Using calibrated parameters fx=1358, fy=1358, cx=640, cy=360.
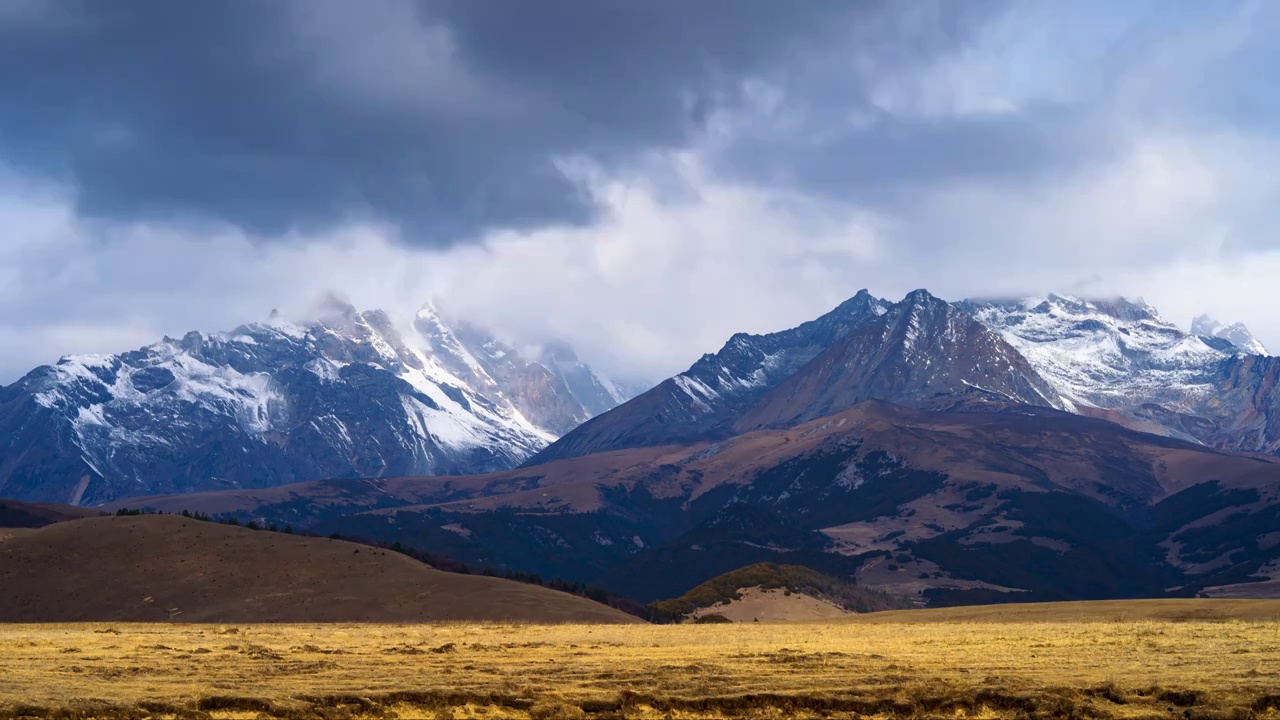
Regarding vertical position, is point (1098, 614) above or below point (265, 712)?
above

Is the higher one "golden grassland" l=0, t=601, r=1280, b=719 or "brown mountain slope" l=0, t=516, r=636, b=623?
"brown mountain slope" l=0, t=516, r=636, b=623

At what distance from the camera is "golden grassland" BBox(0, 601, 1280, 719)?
5622cm

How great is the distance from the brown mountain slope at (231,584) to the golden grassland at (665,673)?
55.4 metres

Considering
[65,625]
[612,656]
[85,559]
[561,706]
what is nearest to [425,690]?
[561,706]

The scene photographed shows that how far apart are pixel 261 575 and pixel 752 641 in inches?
3913

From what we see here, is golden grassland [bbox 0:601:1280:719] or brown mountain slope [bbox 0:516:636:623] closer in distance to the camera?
golden grassland [bbox 0:601:1280:719]

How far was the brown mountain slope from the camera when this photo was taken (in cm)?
16012

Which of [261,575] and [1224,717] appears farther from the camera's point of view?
[261,575]

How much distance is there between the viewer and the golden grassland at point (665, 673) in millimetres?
56219

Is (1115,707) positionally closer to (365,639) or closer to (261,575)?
(365,639)

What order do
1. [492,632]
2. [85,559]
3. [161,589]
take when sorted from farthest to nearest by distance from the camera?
[85,559] < [161,589] < [492,632]

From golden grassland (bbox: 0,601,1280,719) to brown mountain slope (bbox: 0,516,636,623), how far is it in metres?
55.4

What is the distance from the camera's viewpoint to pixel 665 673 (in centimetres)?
6812

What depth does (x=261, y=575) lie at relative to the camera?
582 ft
